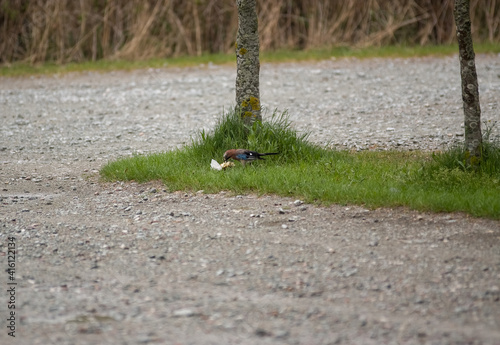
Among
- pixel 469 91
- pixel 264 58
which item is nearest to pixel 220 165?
pixel 469 91

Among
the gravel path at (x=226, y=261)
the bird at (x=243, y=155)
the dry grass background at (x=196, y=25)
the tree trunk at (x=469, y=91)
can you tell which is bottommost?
the gravel path at (x=226, y=261)

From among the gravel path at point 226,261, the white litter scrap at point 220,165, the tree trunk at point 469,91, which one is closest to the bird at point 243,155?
the white litter scrap at point 220,165

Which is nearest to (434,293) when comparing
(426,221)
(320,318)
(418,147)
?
(320,318)

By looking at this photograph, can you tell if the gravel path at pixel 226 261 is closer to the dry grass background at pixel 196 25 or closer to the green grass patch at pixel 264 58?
the green grass patch at pixel 264 58

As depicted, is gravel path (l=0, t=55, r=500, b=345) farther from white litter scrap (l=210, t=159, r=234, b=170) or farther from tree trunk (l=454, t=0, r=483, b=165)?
tree trunk (l=454, t=0, r=483, b=165)

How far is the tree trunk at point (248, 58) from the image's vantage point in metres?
7.39

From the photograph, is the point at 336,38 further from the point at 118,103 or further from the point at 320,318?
the point at 320,318

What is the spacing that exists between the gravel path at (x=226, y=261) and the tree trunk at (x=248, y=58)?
4.81 feet

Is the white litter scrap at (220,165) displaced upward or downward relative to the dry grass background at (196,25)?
downward

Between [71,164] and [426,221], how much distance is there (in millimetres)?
4678

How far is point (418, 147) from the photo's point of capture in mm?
8133

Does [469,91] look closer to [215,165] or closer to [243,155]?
[243,155]

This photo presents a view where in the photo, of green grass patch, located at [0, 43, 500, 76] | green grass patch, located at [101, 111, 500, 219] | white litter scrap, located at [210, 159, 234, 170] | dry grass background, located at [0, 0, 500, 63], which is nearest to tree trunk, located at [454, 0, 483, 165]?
green grass patch, located at [101, 111, 500, 219]

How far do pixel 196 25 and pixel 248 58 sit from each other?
841 centimetres
